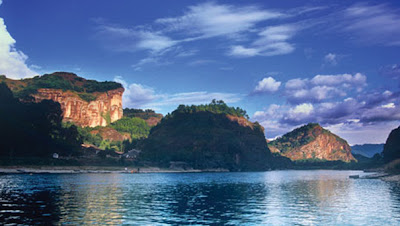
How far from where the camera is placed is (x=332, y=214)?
52094 mm

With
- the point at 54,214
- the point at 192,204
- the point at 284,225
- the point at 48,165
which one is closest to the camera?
the point at 284,225

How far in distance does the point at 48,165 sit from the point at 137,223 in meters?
168

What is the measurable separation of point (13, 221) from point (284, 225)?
30402 millimetres

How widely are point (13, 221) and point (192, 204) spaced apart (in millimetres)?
29694

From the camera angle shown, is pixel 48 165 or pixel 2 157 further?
pixel 48 165

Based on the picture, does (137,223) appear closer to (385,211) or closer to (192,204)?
(192,204)

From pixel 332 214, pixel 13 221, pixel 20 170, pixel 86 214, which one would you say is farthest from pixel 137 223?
pixel 20 170

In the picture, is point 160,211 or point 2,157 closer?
point 160,211

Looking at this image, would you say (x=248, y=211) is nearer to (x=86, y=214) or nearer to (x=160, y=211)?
(x=160, y=211)

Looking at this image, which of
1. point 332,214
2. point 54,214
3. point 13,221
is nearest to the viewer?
point 13,221

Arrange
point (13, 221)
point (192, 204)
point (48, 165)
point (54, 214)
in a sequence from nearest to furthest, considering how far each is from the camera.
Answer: point (13, 221) → point (54, 214) → point (192, 204) → point (48, 165)

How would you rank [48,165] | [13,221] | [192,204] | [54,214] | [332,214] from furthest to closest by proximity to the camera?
[48,165], [192,204], [332,214], [54,214], [13,221]

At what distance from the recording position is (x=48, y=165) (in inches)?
7662

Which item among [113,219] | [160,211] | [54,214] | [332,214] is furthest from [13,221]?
[332,214]
